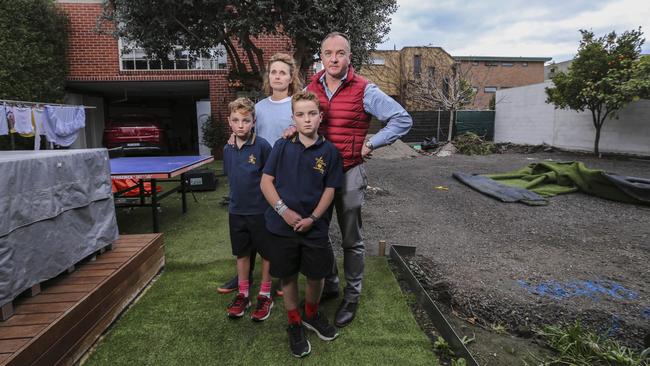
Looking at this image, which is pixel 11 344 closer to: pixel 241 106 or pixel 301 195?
pixel 301 195

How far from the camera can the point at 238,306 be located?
2.68 m

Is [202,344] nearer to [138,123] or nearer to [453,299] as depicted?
[453,299]

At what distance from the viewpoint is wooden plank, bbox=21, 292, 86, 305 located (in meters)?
2.16

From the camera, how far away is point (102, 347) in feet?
7.46

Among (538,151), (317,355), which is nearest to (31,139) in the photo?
(317,355)

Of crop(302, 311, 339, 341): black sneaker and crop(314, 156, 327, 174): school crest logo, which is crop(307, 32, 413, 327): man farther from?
crop(314, 156, 327, 174): school crest logo

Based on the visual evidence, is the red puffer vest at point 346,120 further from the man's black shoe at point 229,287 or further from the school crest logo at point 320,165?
the man's black shoe at point 229,287

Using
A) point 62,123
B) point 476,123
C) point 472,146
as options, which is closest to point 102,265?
point 62,123

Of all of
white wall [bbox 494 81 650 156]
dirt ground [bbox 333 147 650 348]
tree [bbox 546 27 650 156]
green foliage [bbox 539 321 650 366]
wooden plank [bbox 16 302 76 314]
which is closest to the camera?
wooden plank [bbox 16 302 76 314]

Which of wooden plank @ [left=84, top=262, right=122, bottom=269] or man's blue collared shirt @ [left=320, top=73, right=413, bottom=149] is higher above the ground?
man's blue collared shirt @ [left=320, top=73, right=413, bottom=149]

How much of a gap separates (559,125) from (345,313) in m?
17.4

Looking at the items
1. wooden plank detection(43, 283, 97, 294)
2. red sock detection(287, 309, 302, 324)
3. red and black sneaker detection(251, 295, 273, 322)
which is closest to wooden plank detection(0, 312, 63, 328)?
wooden plank detection(43, 283, 97, 294)

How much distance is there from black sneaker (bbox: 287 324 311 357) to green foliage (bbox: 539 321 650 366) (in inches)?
53.3

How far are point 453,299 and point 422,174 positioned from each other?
7196mm
